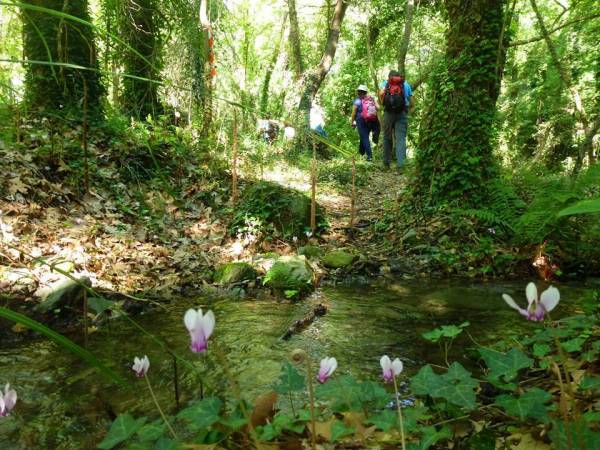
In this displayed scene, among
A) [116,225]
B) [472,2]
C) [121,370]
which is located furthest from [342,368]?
[472,2]

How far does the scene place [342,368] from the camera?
8.87 ft

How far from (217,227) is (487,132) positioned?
12.9 feet

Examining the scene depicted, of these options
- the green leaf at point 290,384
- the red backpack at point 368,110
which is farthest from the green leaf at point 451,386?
the red backpack at point 368,110

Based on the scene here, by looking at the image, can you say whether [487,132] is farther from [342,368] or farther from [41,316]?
[41,316]

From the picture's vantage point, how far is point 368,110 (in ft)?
38.4

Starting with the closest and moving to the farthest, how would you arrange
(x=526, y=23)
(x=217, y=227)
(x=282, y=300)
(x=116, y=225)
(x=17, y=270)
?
1. (x=17, y=270)
2. (x=282, y=300)
3. (x=116, y=225)
4. (x=217, y=227)
5. (x=526, y=23)

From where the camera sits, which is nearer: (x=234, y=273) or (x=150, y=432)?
(x=150, y=432)

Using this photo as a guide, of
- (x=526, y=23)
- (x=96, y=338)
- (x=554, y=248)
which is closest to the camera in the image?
(x=96, y=338)

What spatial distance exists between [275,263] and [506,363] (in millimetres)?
3573

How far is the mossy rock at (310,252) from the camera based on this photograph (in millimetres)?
5711

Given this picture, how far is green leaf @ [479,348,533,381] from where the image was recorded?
4.73 ft

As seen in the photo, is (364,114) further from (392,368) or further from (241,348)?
(392,368)

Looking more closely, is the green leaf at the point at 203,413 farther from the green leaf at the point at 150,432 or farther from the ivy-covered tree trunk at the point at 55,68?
the ivy-covered tree trunk at the point at 55,68

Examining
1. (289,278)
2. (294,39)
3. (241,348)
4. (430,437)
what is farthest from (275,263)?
(294,39)
